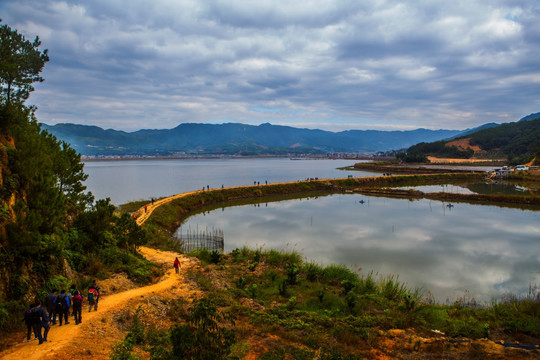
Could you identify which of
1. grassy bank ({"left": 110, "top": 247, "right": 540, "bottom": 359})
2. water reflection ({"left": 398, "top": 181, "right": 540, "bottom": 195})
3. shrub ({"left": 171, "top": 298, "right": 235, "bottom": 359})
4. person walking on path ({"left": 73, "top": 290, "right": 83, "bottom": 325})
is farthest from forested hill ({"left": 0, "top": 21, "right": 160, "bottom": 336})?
water reflection ({"left": 398, "top": 181, "right": 540, "bottom": 195})

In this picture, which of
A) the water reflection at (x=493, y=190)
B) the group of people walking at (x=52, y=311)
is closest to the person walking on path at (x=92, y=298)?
the group of people walking at (x=52, y=311)

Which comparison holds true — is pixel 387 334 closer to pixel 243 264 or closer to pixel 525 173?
pixel 243 264

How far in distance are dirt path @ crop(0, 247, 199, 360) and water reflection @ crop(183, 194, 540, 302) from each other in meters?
13.5

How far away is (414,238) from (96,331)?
29316mm

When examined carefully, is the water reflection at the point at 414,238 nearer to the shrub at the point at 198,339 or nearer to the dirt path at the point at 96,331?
the dirt path at the point at 96,331

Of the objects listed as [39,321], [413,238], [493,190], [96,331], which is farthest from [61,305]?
[493,190]

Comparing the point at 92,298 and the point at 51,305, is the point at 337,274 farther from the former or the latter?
the point at 51,305

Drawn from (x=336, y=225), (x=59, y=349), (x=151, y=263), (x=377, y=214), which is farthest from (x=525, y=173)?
(x=59, y=349)

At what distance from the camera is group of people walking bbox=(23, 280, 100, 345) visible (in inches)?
406

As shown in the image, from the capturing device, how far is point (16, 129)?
57.7 feet

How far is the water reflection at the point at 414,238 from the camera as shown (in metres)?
22.2

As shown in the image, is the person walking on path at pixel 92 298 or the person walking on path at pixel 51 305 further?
the person walking on path at pixel 92 298

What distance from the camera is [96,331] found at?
11.6 meters

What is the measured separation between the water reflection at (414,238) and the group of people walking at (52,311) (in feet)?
58.4
